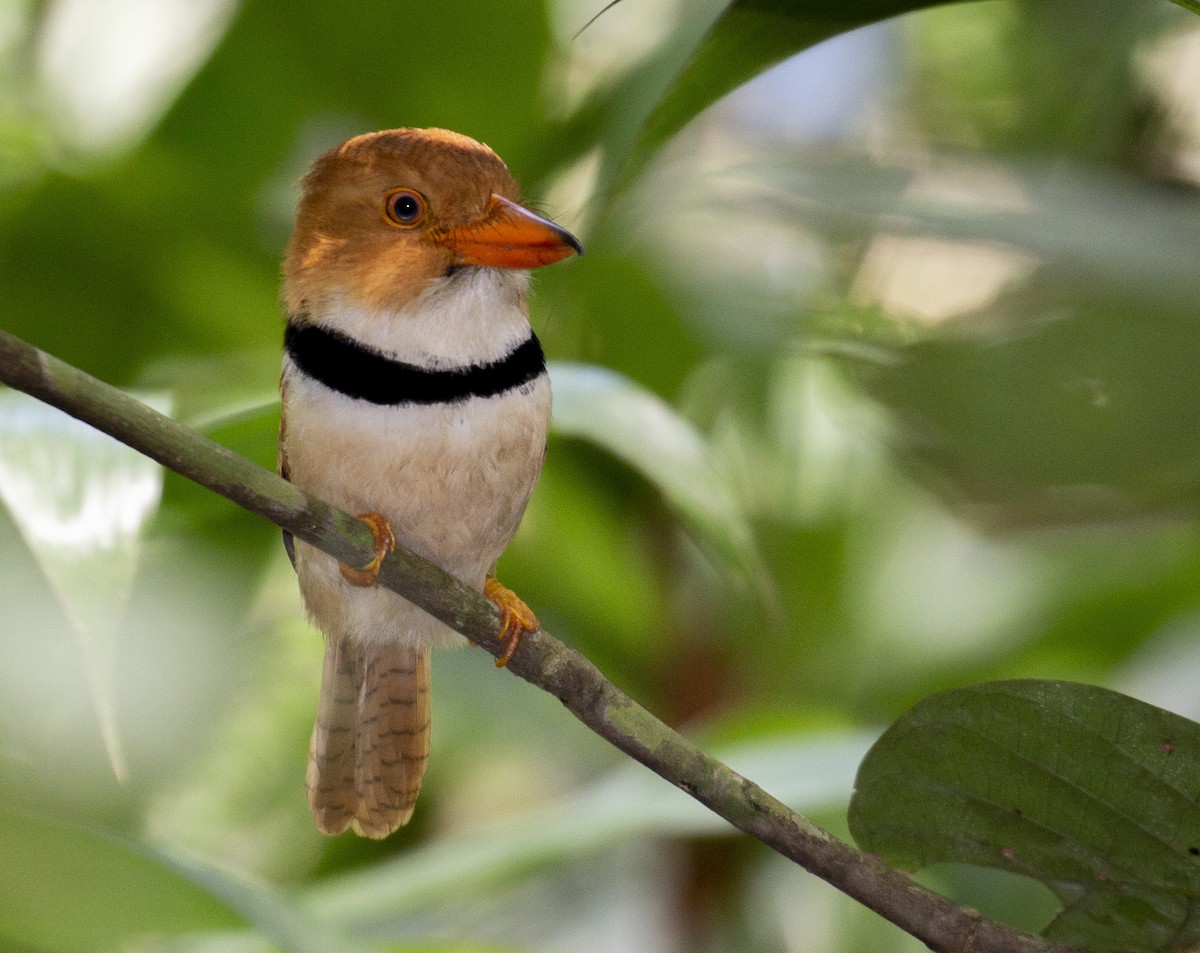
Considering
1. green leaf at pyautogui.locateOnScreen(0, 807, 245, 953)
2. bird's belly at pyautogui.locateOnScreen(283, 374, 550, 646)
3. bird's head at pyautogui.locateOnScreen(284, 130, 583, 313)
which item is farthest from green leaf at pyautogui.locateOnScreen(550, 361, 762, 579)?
green leaf at pyautogui.locateOnScreen(0, 807, 245, 953)

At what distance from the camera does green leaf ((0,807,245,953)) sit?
120 cm

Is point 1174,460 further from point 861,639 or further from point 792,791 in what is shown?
point 861,639

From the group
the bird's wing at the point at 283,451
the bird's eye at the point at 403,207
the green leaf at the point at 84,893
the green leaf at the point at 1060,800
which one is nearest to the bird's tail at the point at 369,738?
the bird's wing at the point at 283,451

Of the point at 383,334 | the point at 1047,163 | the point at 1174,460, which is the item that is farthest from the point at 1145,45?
the point at 383,334

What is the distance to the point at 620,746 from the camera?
3.43ft

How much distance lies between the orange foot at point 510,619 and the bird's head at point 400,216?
12.9 inches

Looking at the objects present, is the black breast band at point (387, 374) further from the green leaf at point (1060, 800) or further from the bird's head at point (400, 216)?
the green leaf at point (1060, 800)

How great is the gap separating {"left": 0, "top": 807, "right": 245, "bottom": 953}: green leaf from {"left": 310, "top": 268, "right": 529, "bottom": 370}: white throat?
536 millimetres

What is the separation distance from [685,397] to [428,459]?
4.00 feet

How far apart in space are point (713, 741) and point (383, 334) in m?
0.82

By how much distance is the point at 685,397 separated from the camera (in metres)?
2.59

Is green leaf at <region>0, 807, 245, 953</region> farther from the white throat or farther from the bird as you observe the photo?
the white throat

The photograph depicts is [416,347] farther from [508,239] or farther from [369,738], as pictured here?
[369,738]

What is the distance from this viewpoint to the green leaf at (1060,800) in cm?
102
